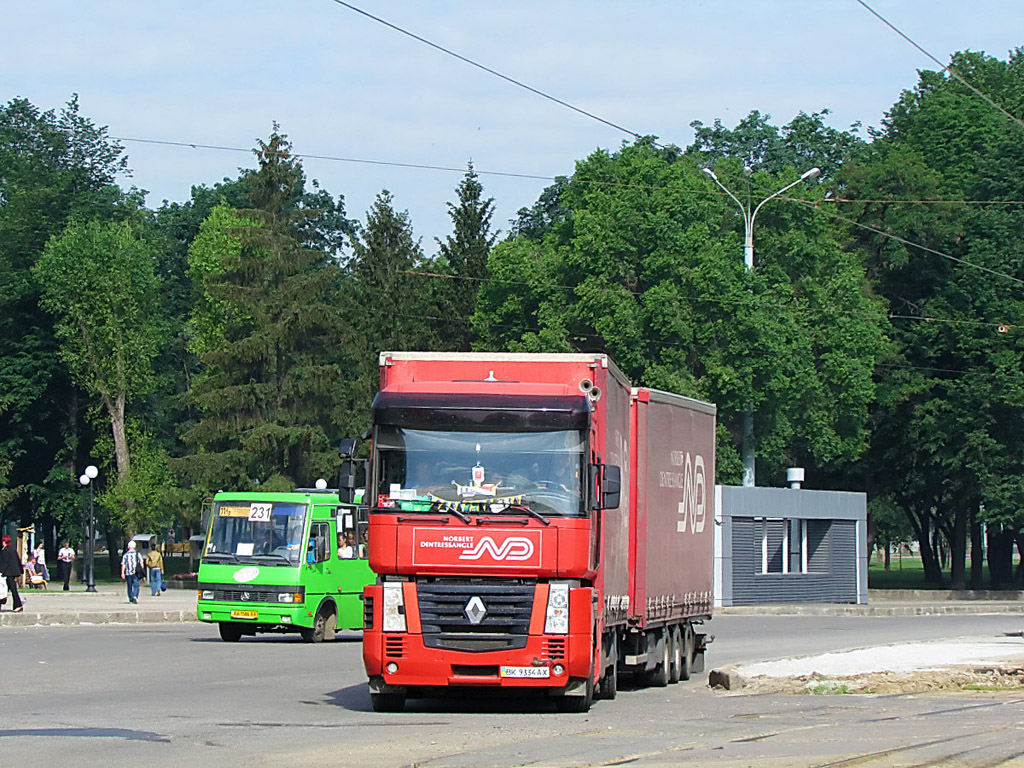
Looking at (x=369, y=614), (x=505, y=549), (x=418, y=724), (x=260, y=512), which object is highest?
(x=260, y=512)

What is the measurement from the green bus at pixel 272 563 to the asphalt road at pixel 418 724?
4.55 meters

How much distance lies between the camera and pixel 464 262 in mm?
78375

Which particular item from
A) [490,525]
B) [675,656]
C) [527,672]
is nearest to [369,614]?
[490,525]

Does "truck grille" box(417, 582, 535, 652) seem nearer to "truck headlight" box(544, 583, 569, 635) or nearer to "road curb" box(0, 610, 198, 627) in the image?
"truck headlight" box(544, 583, 569, 635)

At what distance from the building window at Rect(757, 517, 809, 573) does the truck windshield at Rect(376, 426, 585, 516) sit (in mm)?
32774

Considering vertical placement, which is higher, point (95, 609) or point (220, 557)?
point (220, 557)

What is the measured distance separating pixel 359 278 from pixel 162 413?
15.0 meters

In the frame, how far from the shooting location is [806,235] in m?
60.6

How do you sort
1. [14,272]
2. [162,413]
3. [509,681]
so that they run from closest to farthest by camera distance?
[509,681] → [14,272] → [162,413]

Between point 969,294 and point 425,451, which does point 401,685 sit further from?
point 969,294

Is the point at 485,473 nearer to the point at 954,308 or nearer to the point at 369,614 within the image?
the point at 369,614

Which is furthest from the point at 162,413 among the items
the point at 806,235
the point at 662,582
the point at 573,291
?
the point at 662,582

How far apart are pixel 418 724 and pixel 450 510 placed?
199 centimetres

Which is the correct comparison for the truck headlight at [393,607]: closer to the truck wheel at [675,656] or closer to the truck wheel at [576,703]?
the truck wheel at [576,703]
